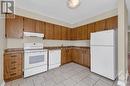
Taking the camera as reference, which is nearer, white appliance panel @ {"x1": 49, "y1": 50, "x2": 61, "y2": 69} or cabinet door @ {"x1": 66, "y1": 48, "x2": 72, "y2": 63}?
white appliance panel @ {"x1": 49, "y1": 50, "x2": 61, "y2": 69}

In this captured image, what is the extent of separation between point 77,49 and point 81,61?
704 millimetres

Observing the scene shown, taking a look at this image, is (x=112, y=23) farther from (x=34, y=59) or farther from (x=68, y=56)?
(x=34, y=59)

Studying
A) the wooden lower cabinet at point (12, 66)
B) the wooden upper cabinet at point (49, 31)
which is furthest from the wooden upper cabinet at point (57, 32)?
the wooden lower cabinet at point (12, 66)

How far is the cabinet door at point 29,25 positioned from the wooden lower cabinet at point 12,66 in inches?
39.5

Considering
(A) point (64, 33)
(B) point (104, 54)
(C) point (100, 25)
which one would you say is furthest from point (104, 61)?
(A) point (64, 33)

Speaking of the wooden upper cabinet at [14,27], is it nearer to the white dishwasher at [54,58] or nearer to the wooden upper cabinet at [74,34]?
the white dishwasher at [54,58]

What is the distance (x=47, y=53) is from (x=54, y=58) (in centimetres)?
46

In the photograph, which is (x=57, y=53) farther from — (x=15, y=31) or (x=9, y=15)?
(x=9, y=15)

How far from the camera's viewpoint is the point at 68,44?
5504 mm

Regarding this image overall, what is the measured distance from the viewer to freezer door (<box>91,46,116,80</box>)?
103 inches

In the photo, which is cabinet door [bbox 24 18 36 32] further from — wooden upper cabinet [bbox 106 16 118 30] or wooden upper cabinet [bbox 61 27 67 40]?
wooden upper cabinet [bbox 106 16 118 30]

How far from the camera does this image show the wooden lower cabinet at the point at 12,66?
2.58 m

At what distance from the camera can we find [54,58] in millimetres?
4047

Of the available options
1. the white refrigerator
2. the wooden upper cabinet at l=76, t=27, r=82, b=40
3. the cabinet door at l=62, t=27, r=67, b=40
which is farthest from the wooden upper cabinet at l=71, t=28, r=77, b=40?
the white refrigerator
